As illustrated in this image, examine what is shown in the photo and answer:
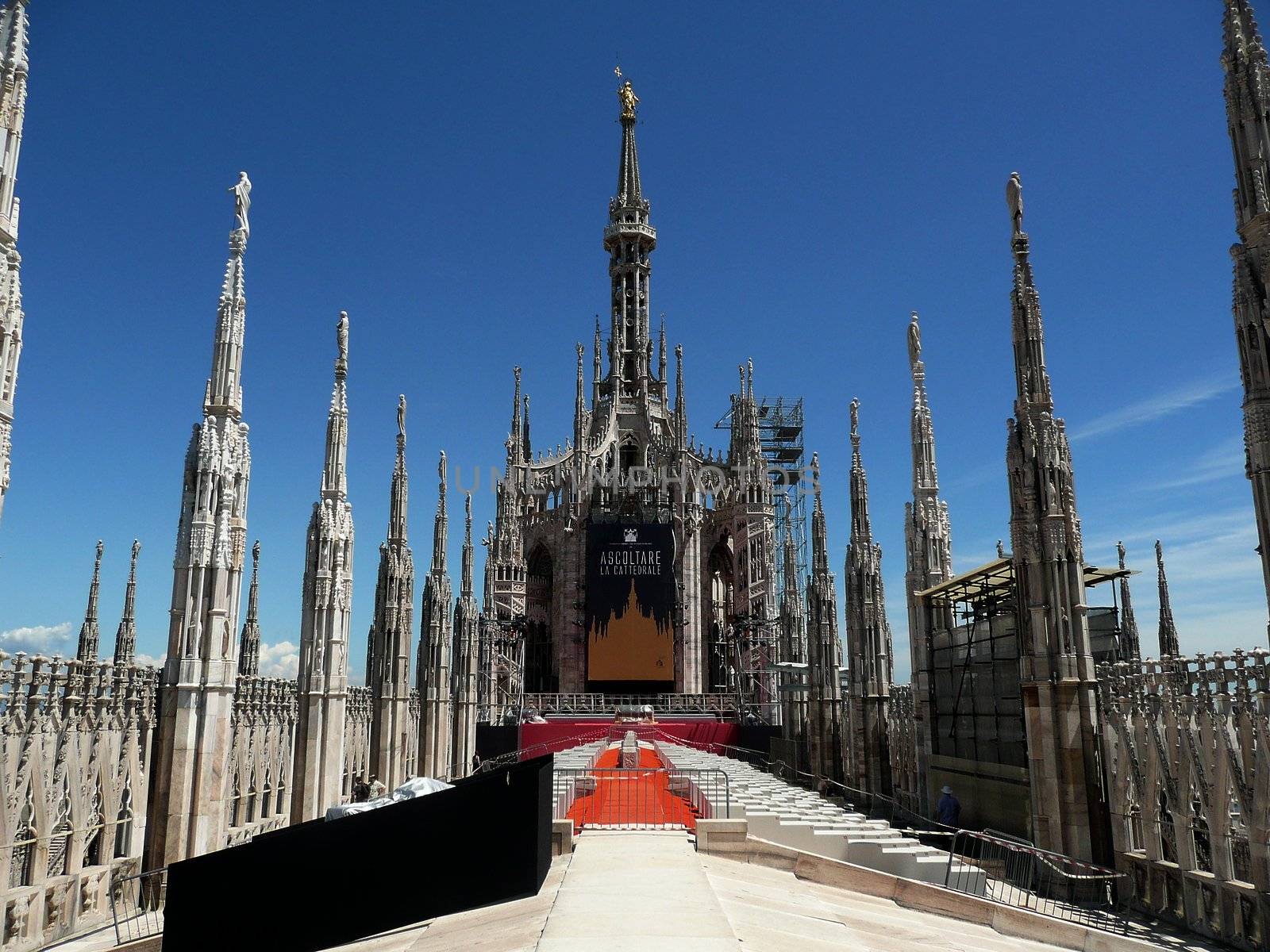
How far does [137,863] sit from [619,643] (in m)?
42.1

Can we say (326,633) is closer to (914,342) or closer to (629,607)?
(914,342)

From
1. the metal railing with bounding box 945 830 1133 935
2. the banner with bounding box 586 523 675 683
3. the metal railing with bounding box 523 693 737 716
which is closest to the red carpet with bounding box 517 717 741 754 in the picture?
the metal railing with bounding box 523 693 737 716

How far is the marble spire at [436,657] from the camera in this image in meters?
33.8

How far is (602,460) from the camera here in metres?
64.5

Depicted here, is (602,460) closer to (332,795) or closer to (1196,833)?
(332,795)

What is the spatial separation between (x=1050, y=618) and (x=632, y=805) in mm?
8559

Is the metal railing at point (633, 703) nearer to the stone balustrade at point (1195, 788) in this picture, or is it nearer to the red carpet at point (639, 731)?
the red carpet at point (639, 731)

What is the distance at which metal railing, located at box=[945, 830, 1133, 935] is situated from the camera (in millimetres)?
13398

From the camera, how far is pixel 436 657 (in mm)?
34812

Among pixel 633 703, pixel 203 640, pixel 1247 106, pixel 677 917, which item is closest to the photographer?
pixel 677 917

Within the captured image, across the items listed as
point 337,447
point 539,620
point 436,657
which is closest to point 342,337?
point 337,447

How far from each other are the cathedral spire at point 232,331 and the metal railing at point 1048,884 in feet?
45.7

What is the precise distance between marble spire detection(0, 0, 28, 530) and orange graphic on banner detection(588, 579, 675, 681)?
158ft

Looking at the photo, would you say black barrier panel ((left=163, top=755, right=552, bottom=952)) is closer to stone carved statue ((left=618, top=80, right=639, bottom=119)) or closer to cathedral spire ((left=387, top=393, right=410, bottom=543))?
cathedral spire ((left=387, top=393, right=410, bottom=543))
